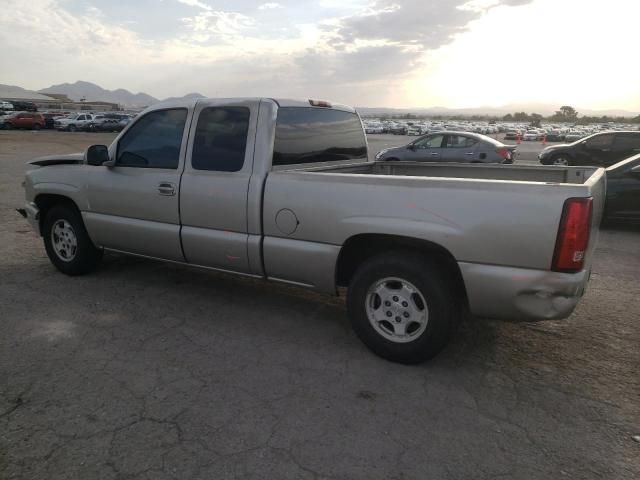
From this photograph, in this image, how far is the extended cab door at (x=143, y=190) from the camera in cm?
437

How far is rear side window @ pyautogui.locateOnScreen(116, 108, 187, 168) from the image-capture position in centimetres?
440

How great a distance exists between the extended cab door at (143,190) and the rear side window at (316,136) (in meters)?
0.94

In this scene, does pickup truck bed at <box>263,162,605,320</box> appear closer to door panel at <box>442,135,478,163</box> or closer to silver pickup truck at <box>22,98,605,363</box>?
silver pickup truck at <box>22,98,605,363</box>

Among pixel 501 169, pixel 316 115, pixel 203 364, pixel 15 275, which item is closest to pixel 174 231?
pixel 203 364

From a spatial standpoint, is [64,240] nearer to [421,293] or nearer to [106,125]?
[421,293]

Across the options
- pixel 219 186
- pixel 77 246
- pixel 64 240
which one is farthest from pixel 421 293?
pixel 64 240

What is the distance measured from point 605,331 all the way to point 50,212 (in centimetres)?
572

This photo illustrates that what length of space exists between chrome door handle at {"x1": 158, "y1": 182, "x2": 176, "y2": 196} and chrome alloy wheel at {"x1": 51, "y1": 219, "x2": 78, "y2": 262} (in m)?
1.49

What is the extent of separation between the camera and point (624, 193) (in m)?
8.06

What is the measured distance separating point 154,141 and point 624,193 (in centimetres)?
757

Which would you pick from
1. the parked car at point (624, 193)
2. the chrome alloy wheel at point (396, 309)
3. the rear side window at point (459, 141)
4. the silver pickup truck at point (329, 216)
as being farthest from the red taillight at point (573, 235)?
the rear side window at point (459, 141)

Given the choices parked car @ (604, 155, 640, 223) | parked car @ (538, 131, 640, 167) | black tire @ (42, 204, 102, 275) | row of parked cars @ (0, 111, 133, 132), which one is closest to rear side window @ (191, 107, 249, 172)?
black tire @ (42, 204, 102, 275)

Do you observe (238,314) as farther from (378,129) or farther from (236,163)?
(378,129)

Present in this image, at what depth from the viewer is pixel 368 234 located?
3.47m
